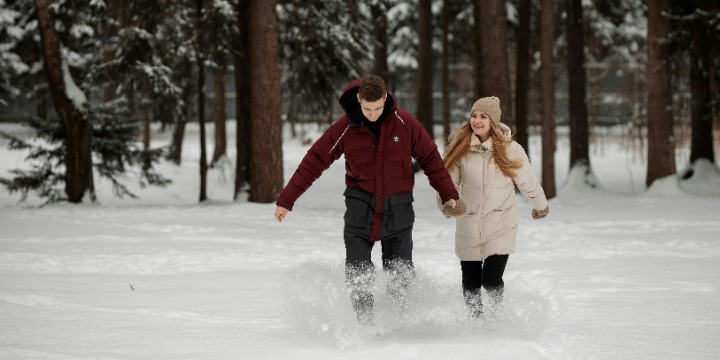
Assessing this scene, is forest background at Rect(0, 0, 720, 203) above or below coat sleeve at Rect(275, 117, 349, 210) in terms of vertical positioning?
above

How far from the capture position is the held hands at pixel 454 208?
5.77 m

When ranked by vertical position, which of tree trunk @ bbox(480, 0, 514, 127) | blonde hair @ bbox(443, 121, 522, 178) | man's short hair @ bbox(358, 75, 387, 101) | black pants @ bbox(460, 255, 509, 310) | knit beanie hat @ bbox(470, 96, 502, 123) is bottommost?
black pants @ bbox(460, 255, 509, 310)

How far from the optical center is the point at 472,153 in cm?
612

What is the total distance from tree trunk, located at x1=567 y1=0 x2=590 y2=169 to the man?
18542 mm

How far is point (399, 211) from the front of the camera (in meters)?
5.68

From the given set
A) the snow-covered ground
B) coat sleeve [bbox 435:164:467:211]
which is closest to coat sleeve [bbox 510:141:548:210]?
coat sleeve [bbox 435:164:467:211]

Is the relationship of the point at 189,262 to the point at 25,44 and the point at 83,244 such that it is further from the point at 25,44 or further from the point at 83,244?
the point at 25,44

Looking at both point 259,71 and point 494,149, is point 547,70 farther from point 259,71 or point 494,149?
point 494,149

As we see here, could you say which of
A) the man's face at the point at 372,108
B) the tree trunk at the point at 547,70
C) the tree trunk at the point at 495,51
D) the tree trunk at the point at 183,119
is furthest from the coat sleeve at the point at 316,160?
the tree trunk at the point at 183,119

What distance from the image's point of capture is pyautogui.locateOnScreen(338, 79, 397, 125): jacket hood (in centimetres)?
564

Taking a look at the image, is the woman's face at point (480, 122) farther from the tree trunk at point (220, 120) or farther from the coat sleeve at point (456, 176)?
the tree trunk at point (220, 120)

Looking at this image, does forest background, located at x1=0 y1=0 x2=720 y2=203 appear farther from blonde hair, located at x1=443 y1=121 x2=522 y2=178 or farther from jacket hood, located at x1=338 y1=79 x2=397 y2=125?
jacket hood, located at x1=338 y1=79 x2=397 y2=125

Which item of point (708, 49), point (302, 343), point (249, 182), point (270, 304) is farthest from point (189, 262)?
point (708, 49)

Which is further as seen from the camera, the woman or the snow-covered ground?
the woman
